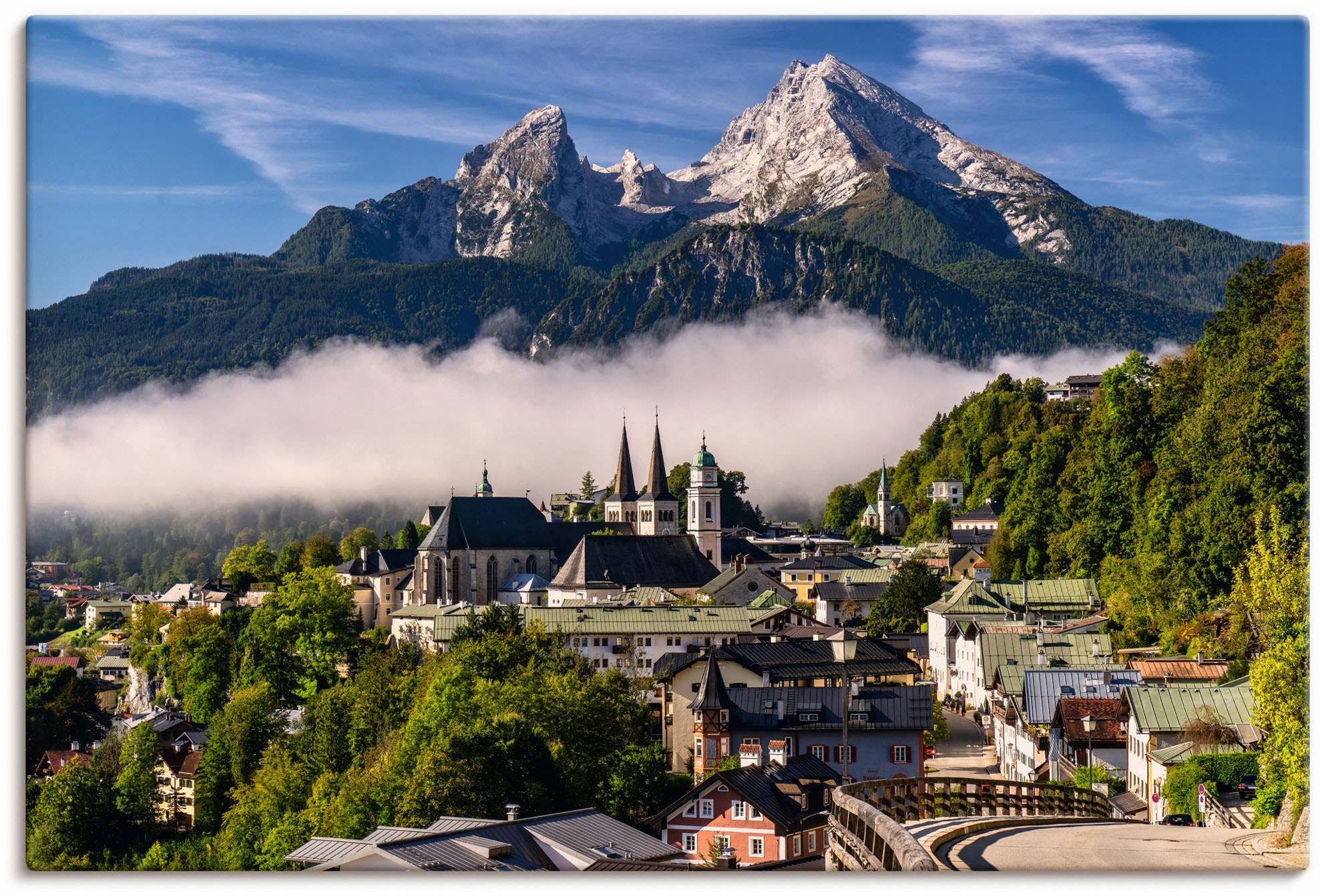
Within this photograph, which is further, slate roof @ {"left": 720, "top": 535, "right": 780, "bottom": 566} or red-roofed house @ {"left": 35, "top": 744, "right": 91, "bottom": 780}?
slate roof @ {"left": 720, "top": 535, "right": 780, "bottom": 566}

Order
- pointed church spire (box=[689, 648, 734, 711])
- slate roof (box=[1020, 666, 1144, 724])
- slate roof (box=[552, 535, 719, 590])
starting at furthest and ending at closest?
slate roof (box=[552, 535, 719, 590]), pointed church spire (box=[689, 648, 734, 711]), slate roof (box=[1020, 666, 1144, 724])

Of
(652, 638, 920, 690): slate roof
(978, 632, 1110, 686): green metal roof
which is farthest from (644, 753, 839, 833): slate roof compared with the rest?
(978, 632, 1110, 686): green metal roof

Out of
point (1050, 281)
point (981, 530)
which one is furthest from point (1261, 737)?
point (1050, 281)

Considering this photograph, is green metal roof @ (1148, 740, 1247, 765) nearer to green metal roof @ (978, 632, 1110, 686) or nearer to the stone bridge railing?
the stone bridge railing

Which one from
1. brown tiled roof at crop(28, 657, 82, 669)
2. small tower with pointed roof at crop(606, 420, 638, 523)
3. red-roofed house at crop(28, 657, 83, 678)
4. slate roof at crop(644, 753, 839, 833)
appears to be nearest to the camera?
slate roof at crop(644, 753, 839, 833)

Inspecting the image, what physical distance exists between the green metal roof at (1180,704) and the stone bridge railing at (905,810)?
18.1 feet

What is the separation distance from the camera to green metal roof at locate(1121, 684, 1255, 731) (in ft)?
86.8

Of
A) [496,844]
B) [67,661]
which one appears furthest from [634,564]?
[496,844]

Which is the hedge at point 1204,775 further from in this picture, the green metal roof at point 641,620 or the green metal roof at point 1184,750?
the green metal roof at point 641,620

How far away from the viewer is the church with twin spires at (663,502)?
291ft

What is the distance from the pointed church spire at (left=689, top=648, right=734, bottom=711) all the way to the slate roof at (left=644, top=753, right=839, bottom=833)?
4639 mm

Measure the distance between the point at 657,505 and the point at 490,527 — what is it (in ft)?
54.5

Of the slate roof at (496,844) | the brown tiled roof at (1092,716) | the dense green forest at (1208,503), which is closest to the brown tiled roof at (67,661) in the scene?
the dense green forest at (1208,503)

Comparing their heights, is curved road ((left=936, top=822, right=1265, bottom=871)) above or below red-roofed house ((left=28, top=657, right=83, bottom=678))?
above
